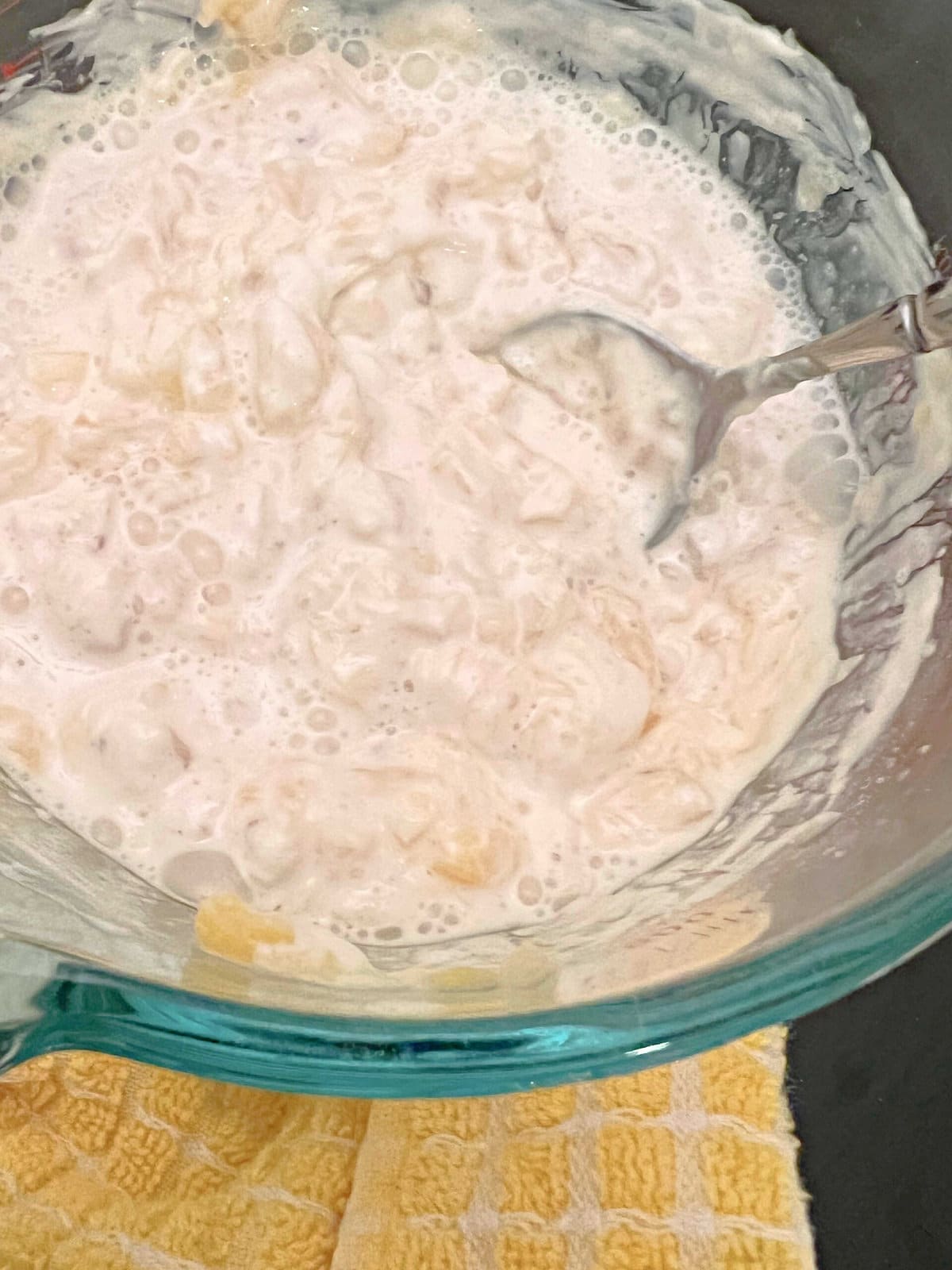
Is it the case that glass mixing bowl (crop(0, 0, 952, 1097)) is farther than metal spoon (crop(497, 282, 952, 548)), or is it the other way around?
metal spoon (crop(497, 282, 952, 548))

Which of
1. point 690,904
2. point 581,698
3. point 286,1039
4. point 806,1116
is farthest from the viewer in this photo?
point 806,1116

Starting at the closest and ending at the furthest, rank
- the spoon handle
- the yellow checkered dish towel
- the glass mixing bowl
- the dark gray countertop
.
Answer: the glass mixing bowl
the spoon handle
the yellow checkered dish towel
the dark gray countertop

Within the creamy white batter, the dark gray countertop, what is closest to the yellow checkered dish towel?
the dark gray countertop

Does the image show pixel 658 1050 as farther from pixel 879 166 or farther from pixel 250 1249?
pixel 879 166

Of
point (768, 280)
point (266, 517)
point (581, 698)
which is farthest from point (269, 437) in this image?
point (768, 280)

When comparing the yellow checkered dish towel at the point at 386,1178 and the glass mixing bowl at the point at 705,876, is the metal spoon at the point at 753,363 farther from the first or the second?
the yellow checkered dish towel at the point at 386,1178

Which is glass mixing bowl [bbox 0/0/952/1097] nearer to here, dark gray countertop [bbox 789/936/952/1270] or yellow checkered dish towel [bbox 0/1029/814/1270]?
yellow checkered dish towel [bbox 0/1029/814/1270]
